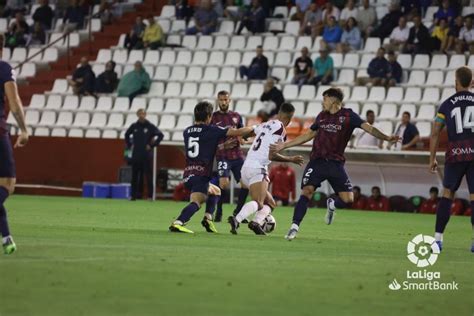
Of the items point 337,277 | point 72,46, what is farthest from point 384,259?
point 72,46

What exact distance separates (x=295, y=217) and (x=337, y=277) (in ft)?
17.1

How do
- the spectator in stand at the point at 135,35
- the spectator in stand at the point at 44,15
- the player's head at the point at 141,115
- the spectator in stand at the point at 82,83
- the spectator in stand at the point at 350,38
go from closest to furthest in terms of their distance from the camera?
the player's head at the point at 141,115 → the spectator in stand at the point at 350,38 → the spectator in stand at the point at 82,83 → the spectator in stand at the point at 135,35 → the spectator in stand at the point at 44,15

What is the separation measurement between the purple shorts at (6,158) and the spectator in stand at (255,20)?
2303 centimetres

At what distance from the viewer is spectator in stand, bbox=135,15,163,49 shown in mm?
35906

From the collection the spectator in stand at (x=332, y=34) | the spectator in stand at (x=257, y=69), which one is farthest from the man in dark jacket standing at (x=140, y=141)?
the spectator in stand at (x=332, y=34)

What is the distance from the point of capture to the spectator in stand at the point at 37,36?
3906 cm

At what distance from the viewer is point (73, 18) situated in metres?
39.1

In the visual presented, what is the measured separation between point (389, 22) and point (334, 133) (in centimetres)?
1663

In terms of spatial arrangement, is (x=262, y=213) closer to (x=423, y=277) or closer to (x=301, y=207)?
(x=301, y=207)

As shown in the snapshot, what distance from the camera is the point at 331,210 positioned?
1759cm

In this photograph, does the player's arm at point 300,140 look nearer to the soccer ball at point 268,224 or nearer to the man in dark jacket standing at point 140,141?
the soccer ball at point 268,224

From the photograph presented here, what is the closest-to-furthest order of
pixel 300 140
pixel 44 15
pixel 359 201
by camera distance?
pixel 300 140 → pixel 359 201 → pixel 44 15

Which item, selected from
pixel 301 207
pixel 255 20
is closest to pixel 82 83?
pixel 255 20

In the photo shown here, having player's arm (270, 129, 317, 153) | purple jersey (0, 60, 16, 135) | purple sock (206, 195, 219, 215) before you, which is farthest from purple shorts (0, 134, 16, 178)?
purple sock (206, 195, 219, 215)
